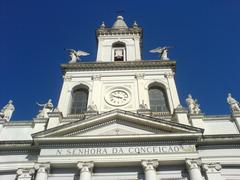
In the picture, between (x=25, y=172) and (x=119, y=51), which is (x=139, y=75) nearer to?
(x=119, y=51)

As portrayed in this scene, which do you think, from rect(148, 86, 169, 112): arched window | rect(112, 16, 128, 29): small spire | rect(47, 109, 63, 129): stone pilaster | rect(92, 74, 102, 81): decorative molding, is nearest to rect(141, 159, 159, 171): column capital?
rect(148, 86, 169, 112): arched window

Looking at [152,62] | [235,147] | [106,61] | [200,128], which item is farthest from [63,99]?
[235,147]

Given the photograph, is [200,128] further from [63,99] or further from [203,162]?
[63,99]

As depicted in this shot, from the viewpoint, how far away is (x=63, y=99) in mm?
24922

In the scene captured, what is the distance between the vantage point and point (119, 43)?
107 feet

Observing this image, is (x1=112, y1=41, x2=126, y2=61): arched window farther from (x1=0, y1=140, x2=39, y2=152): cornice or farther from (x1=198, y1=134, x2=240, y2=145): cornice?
(x1=0, y1=140, x2=39, y2=152): cornice

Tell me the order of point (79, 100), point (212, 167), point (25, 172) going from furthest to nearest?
1. point (79, 100)
2. point (25, 172)
3. point (212, 167)

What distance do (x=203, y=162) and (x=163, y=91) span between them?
27.5ft

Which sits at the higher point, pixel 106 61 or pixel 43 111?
pixel 106 61

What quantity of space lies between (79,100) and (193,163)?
35.4ft

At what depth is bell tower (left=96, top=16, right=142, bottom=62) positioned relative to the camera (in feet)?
101

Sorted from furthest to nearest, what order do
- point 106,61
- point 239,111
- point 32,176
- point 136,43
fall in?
point 136,43 → point 106,61 → point 239,111 → point 32,176

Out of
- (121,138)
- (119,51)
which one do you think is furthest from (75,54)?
(121,138)

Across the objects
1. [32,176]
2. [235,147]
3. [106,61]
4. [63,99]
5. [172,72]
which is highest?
[106,61]
